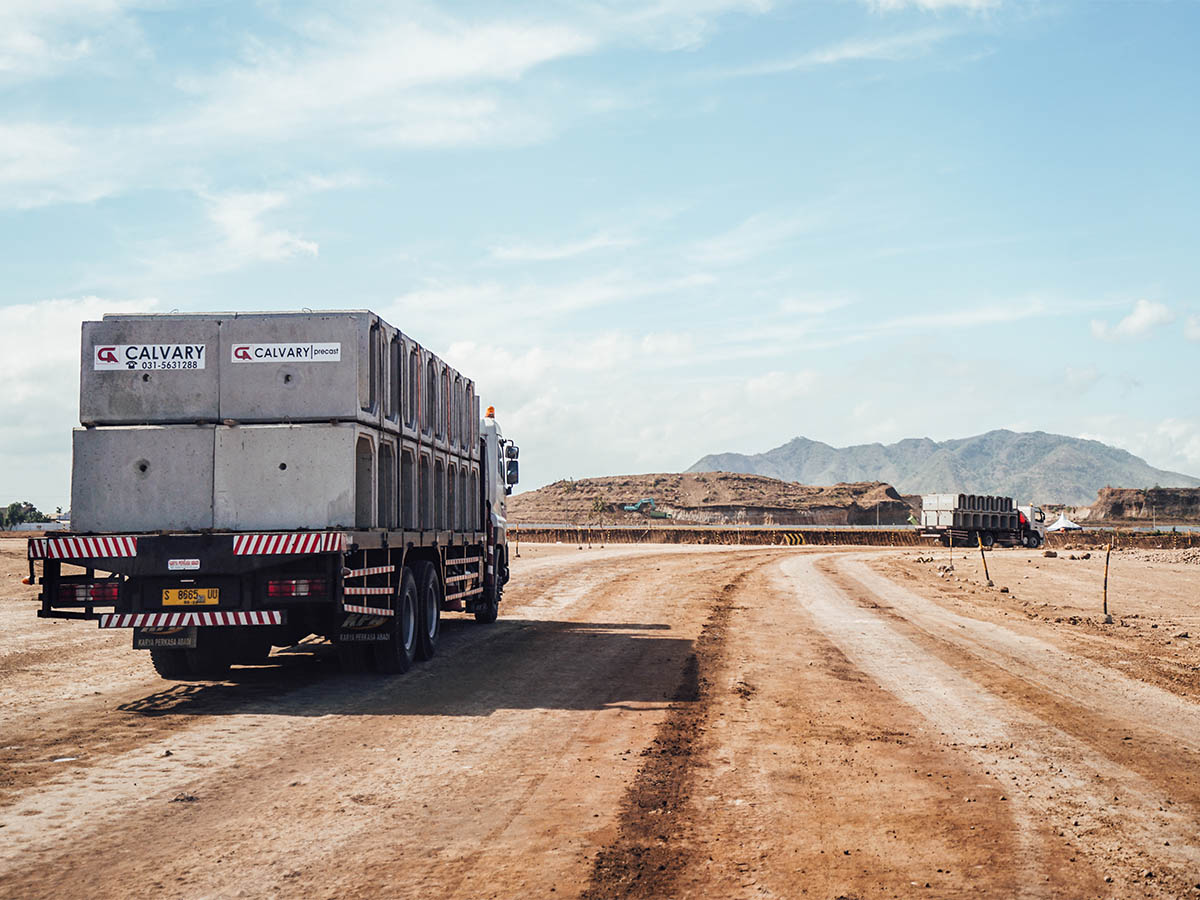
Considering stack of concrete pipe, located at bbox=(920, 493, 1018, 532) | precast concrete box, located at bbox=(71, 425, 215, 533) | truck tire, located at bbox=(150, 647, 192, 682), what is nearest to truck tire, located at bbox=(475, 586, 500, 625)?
truck tire, located at bbox=(150, 647, 192, 682)

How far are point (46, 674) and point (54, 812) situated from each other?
23.1ft

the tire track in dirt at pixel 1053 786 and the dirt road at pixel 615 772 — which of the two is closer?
the dirt road at pixel 615 772

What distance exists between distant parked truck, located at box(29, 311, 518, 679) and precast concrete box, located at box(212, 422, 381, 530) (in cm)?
2

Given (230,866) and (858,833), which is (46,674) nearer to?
(230,866)

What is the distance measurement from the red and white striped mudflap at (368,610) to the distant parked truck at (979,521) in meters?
61.4

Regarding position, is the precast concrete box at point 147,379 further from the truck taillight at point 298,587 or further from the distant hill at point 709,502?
the distant hill at point 709,502

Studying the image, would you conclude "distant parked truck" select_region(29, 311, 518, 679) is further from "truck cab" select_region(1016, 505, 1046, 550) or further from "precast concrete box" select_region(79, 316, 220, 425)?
"truck cab" select_region(1016, 505, 1046, 550)

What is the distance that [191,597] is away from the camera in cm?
1080

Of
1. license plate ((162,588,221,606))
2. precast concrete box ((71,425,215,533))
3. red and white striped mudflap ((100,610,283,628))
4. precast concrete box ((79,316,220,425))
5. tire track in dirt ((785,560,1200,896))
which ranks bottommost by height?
tire track in dirt ((785,560,1200,896))

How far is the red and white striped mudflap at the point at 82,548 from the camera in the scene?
1068 centimetres

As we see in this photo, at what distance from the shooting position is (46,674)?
1278 cm

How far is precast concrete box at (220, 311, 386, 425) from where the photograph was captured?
1138 centimetres

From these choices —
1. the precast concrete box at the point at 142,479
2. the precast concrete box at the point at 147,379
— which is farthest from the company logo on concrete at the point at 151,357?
the precast concrete box at the point at 142,479

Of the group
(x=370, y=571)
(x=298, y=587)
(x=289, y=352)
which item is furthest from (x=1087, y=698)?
(x=289, y=352)
